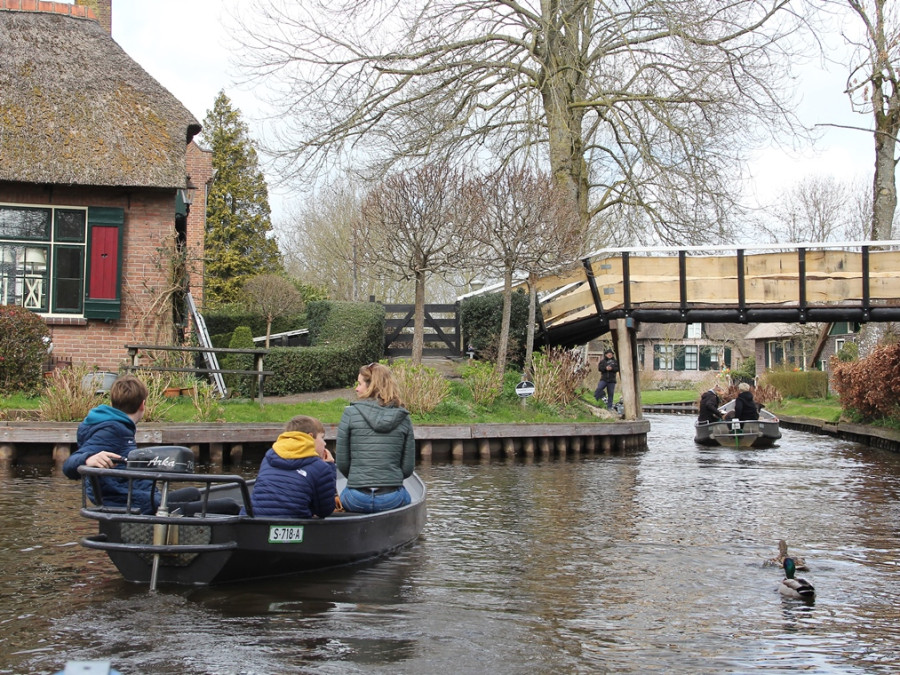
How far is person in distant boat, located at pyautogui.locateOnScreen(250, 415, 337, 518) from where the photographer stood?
7348mm

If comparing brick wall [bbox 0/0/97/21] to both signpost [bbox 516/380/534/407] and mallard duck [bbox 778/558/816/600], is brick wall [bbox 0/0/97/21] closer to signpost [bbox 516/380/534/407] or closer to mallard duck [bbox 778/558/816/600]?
signpost [bbox 516/380/534/407]

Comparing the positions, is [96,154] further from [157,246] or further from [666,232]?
[666,232]

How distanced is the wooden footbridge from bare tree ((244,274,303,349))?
32.7 feet

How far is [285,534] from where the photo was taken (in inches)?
281

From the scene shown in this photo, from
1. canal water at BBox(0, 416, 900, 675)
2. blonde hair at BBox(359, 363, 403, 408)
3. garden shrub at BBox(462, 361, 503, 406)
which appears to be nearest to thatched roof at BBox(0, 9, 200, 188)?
garden shrub at BBox(462, 361, 503, 406)

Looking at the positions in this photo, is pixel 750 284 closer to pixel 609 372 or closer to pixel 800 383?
pixel 609 372

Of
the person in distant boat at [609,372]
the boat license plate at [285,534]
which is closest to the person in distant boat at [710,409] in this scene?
the person in distant boat at [609,372]

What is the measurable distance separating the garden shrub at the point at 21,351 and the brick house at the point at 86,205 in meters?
1.64

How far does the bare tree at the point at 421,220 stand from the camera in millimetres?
18859

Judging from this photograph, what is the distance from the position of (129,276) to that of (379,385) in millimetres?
11972

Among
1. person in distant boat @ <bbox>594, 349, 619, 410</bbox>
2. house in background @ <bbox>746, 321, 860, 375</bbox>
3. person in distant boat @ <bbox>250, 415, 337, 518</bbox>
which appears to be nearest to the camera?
person in distant boat @ <bbox>250, 415, 337, 518</bbox>

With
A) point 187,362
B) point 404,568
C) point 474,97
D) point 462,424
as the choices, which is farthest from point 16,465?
point 474,97

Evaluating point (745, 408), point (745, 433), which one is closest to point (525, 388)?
point (745, 433)

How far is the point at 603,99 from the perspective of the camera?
72.6ft
